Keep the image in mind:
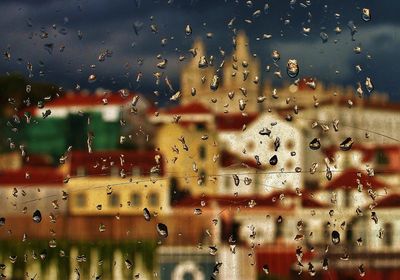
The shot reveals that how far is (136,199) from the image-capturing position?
2173 cm

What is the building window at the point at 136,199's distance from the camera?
21219 millimetres

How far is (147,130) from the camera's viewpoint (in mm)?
22078

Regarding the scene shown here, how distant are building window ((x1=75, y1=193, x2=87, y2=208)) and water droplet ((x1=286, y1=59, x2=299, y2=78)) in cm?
1864

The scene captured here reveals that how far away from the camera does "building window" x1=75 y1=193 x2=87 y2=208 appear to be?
71.9 ft

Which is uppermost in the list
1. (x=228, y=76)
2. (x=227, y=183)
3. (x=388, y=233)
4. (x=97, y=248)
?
(x=228, y=76)

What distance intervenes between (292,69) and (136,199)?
18562 millimetres

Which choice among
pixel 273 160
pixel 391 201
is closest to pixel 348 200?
pixel 391 201

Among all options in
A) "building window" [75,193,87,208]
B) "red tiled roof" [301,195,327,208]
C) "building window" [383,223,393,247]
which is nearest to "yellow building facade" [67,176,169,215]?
"building window" [75,193,87,208]

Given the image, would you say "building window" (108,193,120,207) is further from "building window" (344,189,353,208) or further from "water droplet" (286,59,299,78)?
"water droplet" (286,59,299,78)

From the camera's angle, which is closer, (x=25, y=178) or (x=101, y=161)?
(x=101, y=161)

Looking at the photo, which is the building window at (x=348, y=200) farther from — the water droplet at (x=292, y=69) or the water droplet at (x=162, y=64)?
the water droplet at (x=162, y=64)

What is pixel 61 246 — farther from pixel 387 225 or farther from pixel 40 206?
pixel 387 225

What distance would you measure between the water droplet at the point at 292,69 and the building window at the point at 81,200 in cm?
1864

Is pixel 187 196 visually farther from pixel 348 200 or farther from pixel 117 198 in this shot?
pixel 348 200
